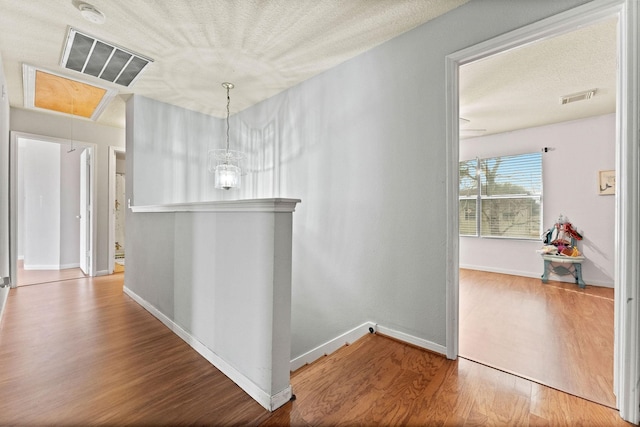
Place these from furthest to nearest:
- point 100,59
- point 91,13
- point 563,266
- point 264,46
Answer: point 563,266 → point 100,59 → point 264,46 → point 91,13

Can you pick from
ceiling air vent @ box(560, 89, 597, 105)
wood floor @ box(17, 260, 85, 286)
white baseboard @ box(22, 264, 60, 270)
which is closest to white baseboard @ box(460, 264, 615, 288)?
ceiling air vent @ box(560, 89, 597, 105)

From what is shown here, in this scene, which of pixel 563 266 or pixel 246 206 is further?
pixel 563 266

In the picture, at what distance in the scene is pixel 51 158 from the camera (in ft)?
16.3

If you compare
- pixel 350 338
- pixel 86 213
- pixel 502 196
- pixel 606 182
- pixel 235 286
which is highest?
pixel 606 182

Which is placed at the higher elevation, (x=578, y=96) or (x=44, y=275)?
(x=578, y=96)

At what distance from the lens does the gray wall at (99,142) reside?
4.20 metres

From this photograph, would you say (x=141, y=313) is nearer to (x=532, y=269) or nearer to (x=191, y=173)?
(x=191, y=173)

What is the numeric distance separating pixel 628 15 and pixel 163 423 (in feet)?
9.84

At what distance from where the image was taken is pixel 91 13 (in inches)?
80.7

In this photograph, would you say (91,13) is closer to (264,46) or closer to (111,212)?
(264,46)

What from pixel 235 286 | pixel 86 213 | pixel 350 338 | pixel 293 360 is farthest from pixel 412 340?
pixel 86 213

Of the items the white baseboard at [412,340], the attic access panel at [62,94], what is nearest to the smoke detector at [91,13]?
the attic access panel at [62,94]

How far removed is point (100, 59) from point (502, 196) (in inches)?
236

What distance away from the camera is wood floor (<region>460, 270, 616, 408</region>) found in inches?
70.9
